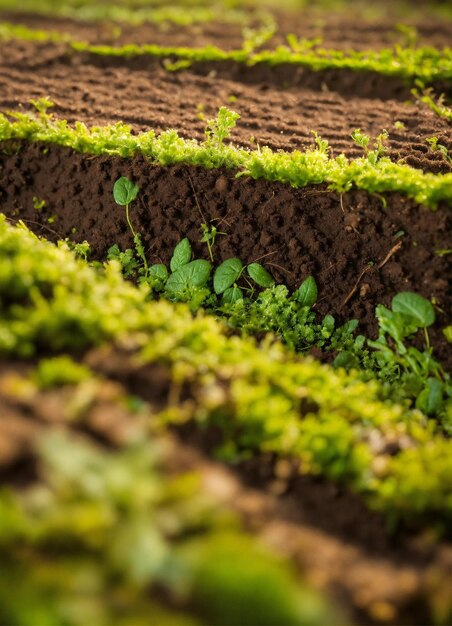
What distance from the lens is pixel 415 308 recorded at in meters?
4.29

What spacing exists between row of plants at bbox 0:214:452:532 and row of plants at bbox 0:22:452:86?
429 cm

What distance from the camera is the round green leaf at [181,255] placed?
4895 millimetres

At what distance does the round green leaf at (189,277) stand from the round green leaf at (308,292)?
0.66 metres

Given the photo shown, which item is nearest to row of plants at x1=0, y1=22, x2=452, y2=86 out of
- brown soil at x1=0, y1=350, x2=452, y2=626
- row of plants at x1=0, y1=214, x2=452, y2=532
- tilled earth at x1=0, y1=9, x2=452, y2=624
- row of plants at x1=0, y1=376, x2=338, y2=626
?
tilled earth at x1=0, y1=9, x2=452, y2=624

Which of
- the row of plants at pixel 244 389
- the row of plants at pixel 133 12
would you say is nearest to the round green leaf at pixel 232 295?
the row of plants at pixel 244 389

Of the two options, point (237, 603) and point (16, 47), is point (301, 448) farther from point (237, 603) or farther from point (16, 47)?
point (16, 47)

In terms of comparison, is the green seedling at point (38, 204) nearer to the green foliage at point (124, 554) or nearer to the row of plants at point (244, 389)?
the row of plants at point (244, 389)

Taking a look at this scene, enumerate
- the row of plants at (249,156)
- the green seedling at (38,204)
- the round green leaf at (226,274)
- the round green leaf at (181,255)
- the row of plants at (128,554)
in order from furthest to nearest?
the green seedling at (38,204), the round green leaf at (181,255), the round green leaf at (226,274), the row of plants at (249,156), the row of plants at (128,554)

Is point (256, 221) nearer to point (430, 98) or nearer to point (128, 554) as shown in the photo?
point (430, 98)

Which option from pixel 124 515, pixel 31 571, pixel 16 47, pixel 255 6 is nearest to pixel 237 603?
pixel 124 515

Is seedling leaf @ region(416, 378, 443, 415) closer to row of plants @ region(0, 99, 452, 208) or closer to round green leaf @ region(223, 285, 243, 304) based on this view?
row of plants @ region(0, 99, 452, 208)

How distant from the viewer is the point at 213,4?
11.8 m

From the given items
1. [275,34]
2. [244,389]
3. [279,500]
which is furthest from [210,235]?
[275,34]

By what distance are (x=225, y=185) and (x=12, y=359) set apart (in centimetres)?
232
